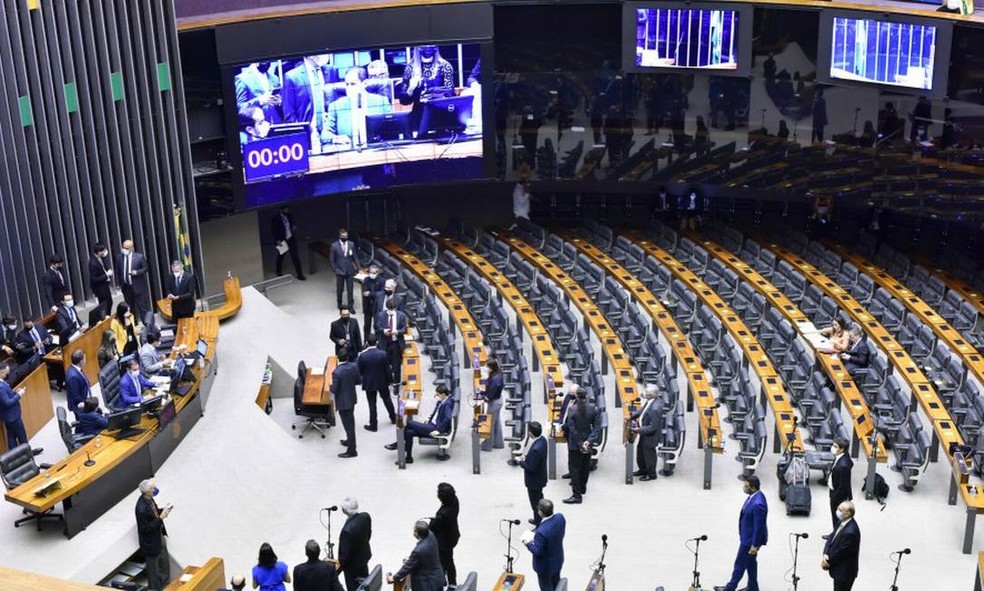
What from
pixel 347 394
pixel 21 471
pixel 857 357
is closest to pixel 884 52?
pixel 857 357

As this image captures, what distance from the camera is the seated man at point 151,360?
1570 centimetres

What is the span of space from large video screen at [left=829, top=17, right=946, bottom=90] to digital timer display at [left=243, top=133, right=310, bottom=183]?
27.3 feet

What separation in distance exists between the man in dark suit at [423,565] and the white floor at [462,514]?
2175 millimetres

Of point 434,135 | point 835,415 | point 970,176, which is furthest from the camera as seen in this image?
point 434,135

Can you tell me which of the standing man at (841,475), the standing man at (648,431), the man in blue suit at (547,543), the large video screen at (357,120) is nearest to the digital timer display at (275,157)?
the large video screen at (357,120)

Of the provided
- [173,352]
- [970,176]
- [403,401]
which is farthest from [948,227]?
[173,352]

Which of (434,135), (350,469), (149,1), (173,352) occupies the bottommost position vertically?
(350,469)

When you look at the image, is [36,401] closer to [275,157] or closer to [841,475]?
[275,157]

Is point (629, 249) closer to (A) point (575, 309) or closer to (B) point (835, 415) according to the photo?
(A) point (575, 309)

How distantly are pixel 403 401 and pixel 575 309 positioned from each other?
5474mm

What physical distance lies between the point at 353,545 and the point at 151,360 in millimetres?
4777

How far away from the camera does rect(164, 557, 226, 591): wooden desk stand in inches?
486

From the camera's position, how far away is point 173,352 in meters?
16.5

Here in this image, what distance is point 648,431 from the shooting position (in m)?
15.2
